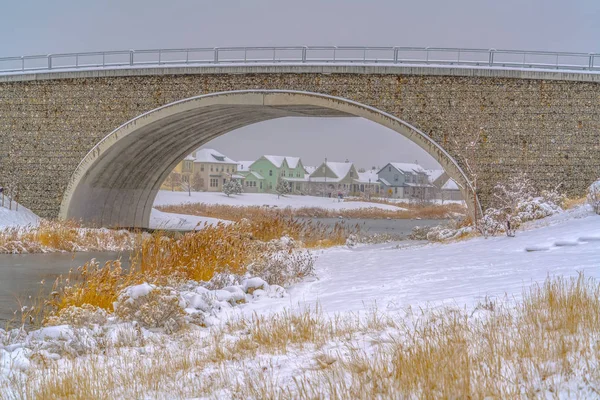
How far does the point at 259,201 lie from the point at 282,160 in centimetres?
2217

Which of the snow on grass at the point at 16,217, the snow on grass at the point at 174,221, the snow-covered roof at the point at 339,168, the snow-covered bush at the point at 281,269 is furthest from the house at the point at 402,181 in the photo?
the snow-covered bush at the point at 281,269

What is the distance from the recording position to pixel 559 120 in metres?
19.7

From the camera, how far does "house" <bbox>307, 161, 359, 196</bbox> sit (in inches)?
3821

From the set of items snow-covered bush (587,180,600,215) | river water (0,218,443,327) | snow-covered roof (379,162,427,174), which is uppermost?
snow-covered roof (379,162,427,174)

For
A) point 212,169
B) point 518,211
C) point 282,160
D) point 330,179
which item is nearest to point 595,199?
point 518,211

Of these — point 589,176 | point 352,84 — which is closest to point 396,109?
point 352,84

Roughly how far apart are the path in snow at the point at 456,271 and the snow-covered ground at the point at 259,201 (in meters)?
50.6

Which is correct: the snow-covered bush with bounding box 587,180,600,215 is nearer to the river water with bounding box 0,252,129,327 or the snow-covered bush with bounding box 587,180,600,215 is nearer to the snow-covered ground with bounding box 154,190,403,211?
the river water with bounding box 0,252,129,327

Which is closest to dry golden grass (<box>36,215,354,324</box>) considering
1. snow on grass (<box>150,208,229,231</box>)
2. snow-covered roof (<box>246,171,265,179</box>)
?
snow on grass (<box>150,208,229,231</box>)

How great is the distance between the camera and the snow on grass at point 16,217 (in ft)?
73.5

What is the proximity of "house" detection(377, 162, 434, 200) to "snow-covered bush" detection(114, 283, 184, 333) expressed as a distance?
9028cm

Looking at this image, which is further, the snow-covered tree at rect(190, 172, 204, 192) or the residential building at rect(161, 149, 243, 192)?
the residential building at rect(161, 149, 243, 192)

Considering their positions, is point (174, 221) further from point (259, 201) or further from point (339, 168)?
point (339, 168)

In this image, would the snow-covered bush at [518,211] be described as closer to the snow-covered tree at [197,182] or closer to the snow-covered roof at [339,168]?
the snow-covered tree at [197,182]
